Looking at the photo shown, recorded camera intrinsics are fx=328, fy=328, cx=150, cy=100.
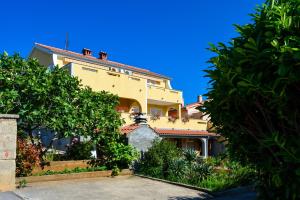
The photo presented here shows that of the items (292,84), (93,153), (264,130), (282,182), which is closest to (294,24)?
(292,84)

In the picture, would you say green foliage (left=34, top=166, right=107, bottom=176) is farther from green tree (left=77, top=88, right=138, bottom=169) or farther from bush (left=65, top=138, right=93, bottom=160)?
bush (left=65, top=138, right=93, bottom=160)

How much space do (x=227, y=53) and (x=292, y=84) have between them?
1.24 metres

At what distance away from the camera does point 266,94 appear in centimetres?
460

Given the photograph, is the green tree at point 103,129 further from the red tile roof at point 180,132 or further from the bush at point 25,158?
the red tile roof at point 180,132

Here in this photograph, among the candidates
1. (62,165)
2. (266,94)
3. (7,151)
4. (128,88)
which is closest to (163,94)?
(128,88)

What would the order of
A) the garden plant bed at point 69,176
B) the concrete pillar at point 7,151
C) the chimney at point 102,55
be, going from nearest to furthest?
the concrete pillar at point 7,151 → the garden plant bed at point 69,176 → the chimney at point 102,55

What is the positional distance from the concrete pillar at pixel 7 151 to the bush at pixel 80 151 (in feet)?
20.8

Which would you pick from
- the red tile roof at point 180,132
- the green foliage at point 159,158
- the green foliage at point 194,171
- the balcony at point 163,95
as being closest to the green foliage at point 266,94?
the green foliage at point 194,171

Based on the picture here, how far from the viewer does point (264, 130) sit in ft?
17.7

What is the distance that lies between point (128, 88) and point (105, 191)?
17407 mm

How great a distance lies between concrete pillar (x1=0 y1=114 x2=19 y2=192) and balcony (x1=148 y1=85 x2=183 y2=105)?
21.1 m

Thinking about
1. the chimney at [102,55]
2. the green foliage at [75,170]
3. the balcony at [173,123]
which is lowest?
the green foliage at [75,170]

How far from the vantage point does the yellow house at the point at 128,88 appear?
25625 mm

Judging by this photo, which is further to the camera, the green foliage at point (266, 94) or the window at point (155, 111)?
the window at point (155, 111)
